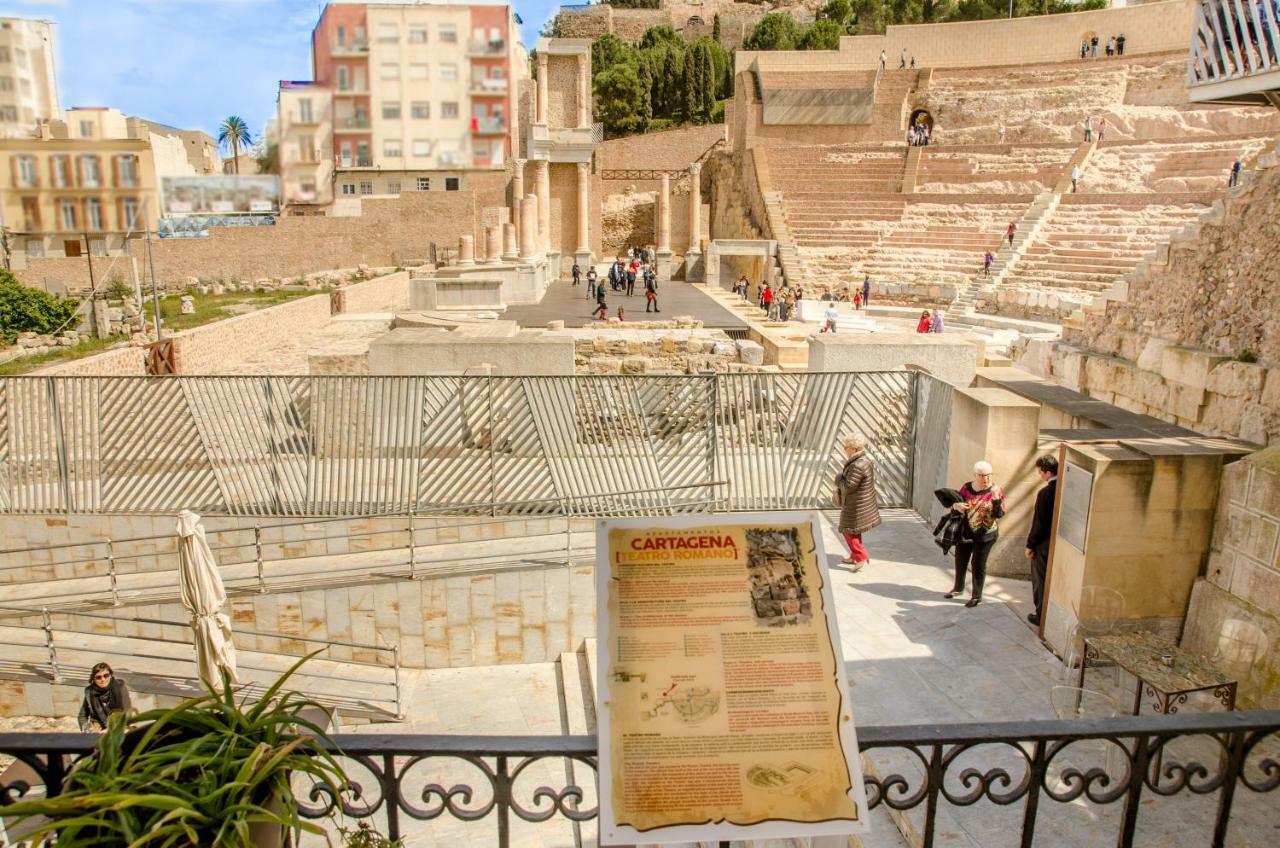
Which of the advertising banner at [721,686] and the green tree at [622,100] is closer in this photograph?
the advertising banner at [721,686]

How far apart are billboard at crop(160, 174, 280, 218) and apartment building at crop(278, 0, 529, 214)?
0.22 ft

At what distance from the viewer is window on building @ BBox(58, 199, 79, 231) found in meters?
2.01

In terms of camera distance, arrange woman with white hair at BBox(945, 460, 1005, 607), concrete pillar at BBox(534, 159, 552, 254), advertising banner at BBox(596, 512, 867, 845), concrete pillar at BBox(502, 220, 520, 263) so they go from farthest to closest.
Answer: concrete pillar at BBox(534, 159, 552, 254)
concrete pillar at BBox(502, 220, 520, 263)
woman with white hair at BBox(945, 460, 1005, 607)
advertising banner at BBox(596, 512, 867, 845)

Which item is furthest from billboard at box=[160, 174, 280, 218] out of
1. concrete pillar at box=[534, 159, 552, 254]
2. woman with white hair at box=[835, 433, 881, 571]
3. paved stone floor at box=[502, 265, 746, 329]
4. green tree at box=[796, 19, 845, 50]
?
green tree at box=[796, 19, 845, 50]

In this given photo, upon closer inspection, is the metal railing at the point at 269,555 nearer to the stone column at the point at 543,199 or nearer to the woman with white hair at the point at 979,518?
the woman with white hair at the point at 979,518

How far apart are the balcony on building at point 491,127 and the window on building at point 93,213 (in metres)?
0.96

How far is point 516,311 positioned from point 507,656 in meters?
15.7

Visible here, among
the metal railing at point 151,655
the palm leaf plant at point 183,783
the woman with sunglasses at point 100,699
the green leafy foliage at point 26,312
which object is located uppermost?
the palm leaf plant at point 183,783

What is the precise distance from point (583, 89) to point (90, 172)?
5899cm

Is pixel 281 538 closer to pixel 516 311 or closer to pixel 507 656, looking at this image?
pixel 507 656

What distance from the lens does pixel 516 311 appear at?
79.5 feet

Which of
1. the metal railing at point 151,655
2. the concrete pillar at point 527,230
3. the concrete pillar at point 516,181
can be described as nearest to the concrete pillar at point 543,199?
the concrete pillar at point 516,181

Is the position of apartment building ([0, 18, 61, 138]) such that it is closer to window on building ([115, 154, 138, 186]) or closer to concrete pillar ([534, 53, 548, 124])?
window on building ([115, 154, 138, 186])

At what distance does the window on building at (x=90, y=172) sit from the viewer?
2.12 meters
